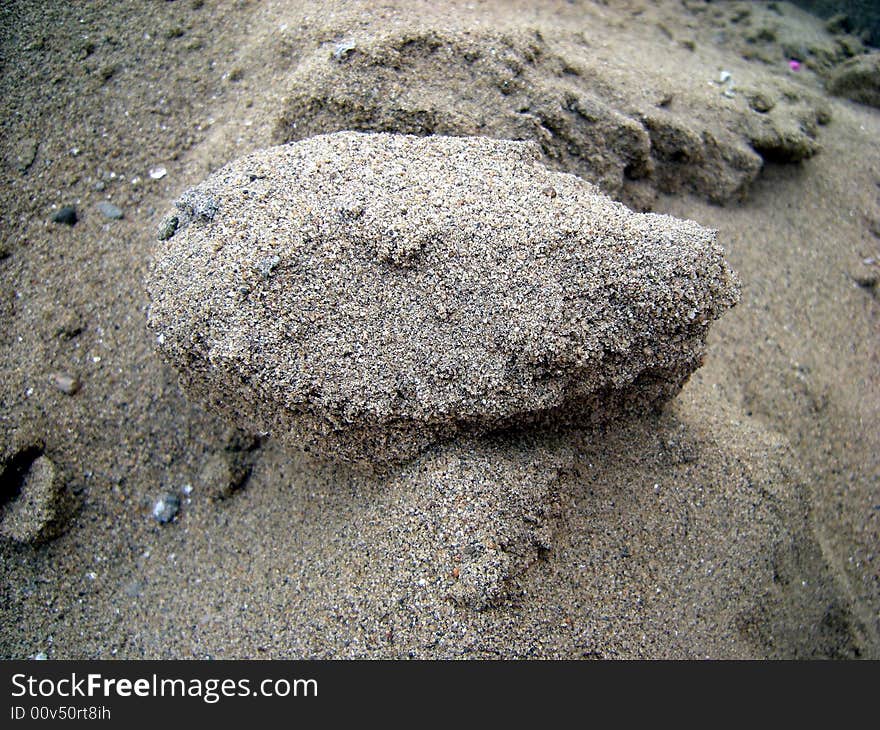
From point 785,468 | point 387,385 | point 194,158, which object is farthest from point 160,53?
point 785,468

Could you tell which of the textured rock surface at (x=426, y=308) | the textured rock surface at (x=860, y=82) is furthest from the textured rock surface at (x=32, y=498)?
the textured rock surface at (x=860, y=82)

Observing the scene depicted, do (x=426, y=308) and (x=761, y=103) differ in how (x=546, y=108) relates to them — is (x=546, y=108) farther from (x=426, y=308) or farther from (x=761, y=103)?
(x=761, y=103)

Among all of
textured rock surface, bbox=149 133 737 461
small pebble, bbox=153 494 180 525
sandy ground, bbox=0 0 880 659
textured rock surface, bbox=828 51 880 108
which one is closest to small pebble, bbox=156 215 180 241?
textured rock surface, bbox=149 133 737 461

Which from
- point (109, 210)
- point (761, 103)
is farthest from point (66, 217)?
point (761, 103)

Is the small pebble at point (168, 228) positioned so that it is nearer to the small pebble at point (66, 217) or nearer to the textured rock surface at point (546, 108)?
the textured rock surface at point (546, 108)

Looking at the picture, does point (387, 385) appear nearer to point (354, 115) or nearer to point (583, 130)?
point (354, 115)

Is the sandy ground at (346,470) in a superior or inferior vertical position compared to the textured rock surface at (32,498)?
superior
